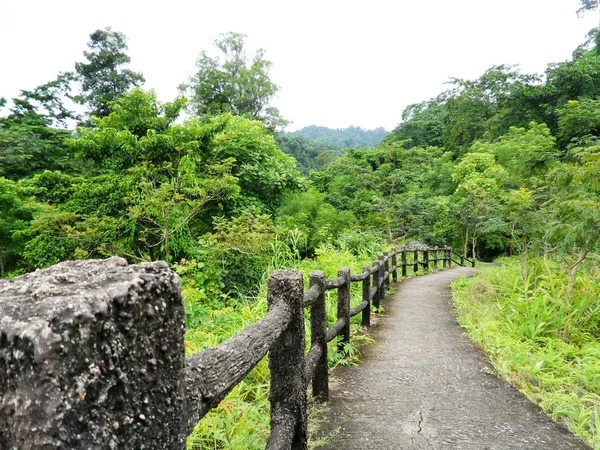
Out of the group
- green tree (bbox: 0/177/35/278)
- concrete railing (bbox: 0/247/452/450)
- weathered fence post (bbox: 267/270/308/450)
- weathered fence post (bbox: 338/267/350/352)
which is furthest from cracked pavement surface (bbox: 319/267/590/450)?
green tree (bbox: 0/177/35/278)

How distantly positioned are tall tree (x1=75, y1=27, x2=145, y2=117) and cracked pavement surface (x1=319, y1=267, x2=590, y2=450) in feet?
81.0

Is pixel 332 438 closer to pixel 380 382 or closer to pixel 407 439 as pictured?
pixel 407 439

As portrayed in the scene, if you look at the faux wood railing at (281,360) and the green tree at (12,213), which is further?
the green tree at (12,213)

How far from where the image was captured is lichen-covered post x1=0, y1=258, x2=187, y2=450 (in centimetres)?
48

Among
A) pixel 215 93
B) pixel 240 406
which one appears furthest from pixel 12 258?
pixel 215 93

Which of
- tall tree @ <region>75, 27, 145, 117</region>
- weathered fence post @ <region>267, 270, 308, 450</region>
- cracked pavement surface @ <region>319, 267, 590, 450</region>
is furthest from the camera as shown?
tall tree @ <region>75, 27, 145, 117</region>

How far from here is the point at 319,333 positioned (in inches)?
107

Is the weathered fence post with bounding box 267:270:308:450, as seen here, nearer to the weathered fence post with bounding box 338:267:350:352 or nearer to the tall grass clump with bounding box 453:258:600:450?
the weathered fence post with bounding box 338:267:350:352

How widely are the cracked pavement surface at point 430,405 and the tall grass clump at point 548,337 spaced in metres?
0.19

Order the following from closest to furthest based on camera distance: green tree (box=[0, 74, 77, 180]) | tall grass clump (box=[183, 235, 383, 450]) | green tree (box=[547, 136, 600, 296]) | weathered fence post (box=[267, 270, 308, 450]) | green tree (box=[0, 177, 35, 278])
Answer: weathered fence post (box=[267, 270, 308, 450]) → tall grass clump (box=[183, 235, 383, 450]) → green tree (box=[547, 136, 600, 296]) → green tree (box=[0, 177, 35, 278]) → green tree (box=[0, 74, 77, 180])

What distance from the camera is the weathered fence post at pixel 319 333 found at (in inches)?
107

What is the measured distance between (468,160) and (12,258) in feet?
83.1

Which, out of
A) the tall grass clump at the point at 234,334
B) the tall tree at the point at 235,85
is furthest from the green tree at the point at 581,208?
the tall tree at the point at 235,85

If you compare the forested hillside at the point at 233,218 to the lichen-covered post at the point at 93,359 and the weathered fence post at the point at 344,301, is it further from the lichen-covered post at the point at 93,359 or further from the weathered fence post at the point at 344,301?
the lichen-covered post at the point at 93,359
